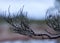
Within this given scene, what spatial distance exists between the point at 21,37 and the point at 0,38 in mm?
265

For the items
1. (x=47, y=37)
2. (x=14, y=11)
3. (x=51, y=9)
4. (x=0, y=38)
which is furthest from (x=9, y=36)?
(x=51, y=9)

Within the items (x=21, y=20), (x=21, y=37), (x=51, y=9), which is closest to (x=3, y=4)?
(x=21, y=20)

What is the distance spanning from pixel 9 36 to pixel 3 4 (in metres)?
0.41

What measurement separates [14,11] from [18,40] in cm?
38

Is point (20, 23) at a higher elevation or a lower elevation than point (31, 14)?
lower

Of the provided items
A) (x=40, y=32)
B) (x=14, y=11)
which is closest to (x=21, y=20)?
(x=14, y=11)

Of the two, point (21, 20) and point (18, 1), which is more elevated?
point (18, 1)

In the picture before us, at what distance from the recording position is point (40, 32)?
2.42 meters

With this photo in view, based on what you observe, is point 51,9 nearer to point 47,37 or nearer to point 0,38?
point 47,37

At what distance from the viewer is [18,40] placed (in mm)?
2395

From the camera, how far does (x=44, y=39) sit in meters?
2.43

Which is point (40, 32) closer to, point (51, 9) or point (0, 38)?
point (51, 9)

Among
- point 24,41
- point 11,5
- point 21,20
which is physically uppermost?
point 11,5

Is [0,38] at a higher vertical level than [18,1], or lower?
lower
